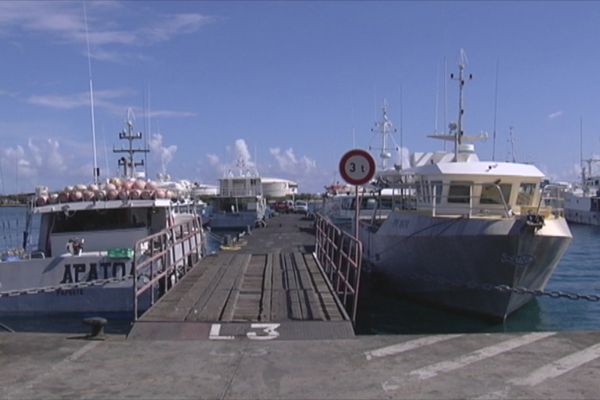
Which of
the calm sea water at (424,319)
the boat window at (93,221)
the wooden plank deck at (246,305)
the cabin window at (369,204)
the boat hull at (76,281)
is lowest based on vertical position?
the calm sea water at (424,319)

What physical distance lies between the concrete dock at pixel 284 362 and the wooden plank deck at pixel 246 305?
3 centimetres

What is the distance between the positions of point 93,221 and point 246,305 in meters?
9.62

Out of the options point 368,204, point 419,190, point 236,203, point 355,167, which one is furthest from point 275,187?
point 355,167

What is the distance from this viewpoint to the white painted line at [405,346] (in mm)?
7473

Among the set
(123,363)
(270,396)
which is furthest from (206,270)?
(270,396)

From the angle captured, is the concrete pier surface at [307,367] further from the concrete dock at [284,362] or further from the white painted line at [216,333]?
the white painted line at [216,333]

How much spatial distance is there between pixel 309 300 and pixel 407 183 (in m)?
10.9

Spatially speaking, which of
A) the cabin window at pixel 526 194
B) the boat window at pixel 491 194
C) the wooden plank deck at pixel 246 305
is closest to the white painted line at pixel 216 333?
the wooden plank deck at pixel 246 305

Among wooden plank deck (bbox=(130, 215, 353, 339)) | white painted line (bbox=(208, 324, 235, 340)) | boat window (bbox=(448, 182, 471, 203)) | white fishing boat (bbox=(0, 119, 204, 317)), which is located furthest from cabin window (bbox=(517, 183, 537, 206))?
white painted line (bbox=(208, 324, 235, 340))

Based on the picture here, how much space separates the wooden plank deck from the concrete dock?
0.11 ft

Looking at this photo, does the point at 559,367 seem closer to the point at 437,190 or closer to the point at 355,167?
the point at 355,167

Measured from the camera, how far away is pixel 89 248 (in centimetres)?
1839

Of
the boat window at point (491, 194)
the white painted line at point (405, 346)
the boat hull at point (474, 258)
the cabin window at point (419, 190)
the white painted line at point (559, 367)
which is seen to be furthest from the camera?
the cabin window at point (419, 190)

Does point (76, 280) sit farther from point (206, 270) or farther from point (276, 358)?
point (276, 358)
